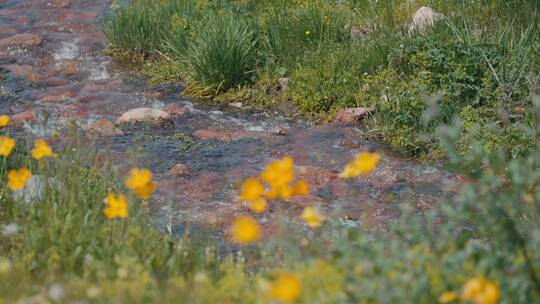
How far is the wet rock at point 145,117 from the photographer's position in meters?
6.71

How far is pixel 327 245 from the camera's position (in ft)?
14.8

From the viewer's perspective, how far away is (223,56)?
724cm

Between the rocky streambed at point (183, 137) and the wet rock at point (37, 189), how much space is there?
0.90ft

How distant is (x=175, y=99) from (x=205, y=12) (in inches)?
51.5

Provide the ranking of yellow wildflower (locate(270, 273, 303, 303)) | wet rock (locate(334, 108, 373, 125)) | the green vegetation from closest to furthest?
yellow wildflower (locate(270, 273, 303, 303)) → the green vegetation → wet rock (locate(334, 108, 373, 125))

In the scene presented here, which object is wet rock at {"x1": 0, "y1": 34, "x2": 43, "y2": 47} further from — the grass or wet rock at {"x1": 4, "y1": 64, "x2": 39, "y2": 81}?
the grass

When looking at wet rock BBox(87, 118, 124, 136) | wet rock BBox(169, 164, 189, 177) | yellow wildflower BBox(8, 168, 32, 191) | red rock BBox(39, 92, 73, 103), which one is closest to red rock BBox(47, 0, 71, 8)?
red rock BBox(39, 92, 73, 103)

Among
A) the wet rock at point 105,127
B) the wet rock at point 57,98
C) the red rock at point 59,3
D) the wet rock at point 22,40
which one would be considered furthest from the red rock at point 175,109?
the red rock at point 59,3

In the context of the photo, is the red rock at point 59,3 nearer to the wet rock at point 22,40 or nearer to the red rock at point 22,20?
the red rock at point 22,20

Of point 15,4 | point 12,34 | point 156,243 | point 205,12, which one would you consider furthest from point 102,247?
point 15,4

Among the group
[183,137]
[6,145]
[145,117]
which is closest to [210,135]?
Answer: [183,137]

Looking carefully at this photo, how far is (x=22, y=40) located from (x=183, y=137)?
324 cm

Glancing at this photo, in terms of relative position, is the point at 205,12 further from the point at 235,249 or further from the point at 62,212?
the point at 62,212

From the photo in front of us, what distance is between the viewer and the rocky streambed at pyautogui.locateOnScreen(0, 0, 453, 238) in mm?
5273
